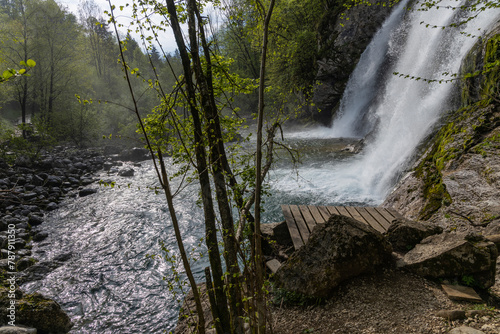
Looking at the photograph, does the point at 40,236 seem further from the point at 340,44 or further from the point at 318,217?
the point at 340,44

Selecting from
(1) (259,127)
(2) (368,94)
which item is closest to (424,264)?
(1) (259,127)

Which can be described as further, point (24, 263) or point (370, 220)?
point (24, 263)

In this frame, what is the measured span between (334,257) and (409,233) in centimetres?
158

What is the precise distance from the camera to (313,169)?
12500mm

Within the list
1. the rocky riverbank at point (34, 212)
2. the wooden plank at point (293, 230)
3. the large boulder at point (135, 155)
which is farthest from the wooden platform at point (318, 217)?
the large boulder at point (135, 155)

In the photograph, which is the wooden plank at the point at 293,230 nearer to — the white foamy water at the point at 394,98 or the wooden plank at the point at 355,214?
the wooden plank at the point at 355,214

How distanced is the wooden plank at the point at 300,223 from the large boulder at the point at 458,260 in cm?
211

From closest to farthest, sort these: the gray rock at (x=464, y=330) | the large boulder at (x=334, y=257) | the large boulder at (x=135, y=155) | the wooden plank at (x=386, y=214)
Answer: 1. the gray rock at (x=464, y=330)
2. the large boulder at (x=334, y=257)
3. the wooden plank at (x=386, y=214)
4. the large boulder at (x=135, y=155)

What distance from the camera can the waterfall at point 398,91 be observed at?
9.25 meters

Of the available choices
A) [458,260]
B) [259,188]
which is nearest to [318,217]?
[458,260]

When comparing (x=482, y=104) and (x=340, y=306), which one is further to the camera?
(x=482, y=104)

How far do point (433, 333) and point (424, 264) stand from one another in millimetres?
1042

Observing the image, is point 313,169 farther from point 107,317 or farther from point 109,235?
point 107,317

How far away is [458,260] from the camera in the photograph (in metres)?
3.17
